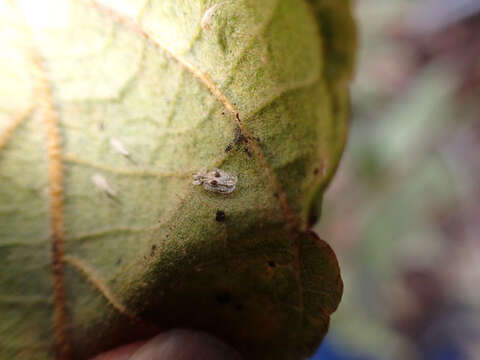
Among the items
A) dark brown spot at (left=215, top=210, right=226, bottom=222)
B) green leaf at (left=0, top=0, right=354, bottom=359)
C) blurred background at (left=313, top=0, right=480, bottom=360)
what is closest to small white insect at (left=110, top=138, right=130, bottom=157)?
green leaf at (left=0, top=0, right=354, bottom=359)

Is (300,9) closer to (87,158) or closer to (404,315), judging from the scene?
(87,158)

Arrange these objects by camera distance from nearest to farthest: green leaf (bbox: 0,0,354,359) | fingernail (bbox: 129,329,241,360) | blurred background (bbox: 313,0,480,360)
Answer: green leaf (bbox: 0,0,354,359), fingernail (bbox: 129,329,241,360), blurred background (bbox: 313,0,480,360)

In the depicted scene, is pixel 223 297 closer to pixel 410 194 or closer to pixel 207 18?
pixel 207 18

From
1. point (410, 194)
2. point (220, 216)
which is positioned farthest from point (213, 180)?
point (410, 194)

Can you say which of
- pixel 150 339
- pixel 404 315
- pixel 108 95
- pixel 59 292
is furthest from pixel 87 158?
pixel 404 315

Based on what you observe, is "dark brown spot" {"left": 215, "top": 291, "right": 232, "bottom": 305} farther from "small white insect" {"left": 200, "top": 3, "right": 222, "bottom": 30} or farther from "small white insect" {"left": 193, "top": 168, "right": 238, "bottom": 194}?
"small white insect" {"left": 200, "top": 3, "right": 222, "bottom": 30}

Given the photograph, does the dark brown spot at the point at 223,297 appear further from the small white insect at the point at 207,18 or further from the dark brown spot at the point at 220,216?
the small white insect at the point at 207,18
